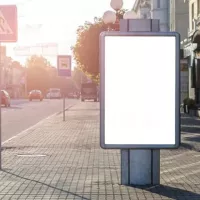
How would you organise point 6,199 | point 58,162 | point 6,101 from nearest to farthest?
1. point 6,199
2. point 58,162
3. point 6,101

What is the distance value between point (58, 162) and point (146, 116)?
4084 mm

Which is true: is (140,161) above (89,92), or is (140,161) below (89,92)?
below

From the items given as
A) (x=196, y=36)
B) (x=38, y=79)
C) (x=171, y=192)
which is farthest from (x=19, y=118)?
(x=38, y=79)

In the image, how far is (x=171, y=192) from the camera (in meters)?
9.03

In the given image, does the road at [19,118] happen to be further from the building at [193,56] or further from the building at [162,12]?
the building at [162,12]

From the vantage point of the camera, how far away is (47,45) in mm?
48969

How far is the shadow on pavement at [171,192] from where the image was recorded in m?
8.72

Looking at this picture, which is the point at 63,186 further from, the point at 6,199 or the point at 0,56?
the point at 0,56

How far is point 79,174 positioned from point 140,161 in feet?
5.80

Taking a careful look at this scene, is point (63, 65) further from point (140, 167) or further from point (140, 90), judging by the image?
point (140, 90)

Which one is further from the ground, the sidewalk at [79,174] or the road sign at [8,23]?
the road sign at [8,23]

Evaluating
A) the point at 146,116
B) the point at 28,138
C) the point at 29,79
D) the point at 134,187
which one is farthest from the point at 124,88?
the point at 29,79

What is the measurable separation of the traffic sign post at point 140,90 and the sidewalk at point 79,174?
0.72 m

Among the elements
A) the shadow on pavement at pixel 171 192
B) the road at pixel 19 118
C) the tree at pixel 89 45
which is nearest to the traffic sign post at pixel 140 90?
the shadow on pavement at pixel 171 192
